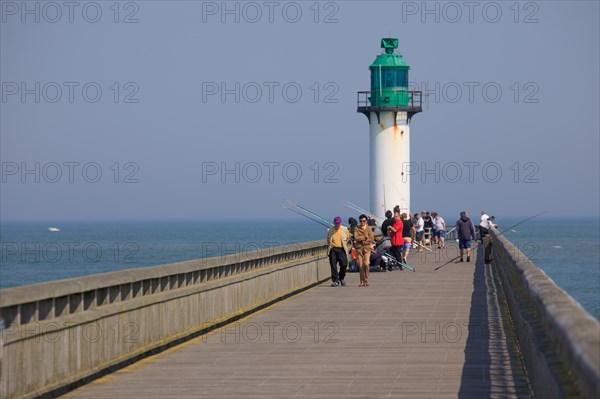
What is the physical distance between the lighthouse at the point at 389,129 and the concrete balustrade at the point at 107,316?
33443 mm

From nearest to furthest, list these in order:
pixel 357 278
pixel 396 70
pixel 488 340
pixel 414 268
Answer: pixel 488 340
pixel 357 278
pixel 414 268
pixel 396 70

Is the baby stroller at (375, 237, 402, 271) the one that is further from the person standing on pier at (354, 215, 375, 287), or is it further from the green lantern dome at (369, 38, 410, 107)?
the green lantern dome at (369, 38, 410, 107)

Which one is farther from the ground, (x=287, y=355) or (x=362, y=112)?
(x=362, y=112)

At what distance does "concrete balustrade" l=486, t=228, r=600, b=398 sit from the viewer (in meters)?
6.28

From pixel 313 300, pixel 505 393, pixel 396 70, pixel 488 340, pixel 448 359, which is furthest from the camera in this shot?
pixel 396 70

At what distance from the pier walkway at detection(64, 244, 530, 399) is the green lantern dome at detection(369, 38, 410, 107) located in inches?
1244

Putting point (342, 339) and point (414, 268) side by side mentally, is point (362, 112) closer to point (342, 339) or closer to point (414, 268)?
point (414, 268)

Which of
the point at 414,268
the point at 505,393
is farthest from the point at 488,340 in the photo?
the point at 414,268

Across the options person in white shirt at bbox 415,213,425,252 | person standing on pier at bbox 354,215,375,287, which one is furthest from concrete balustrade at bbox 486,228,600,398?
person in white shirt at bbox 415,213,425,252

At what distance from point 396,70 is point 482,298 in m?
31.5

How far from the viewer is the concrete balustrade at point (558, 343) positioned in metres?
6.28

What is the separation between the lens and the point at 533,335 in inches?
404

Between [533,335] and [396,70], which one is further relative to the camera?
[396,70]

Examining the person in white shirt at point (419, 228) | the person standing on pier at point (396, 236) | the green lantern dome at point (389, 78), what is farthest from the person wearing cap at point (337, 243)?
the green lantern dome at point (389, 78)
